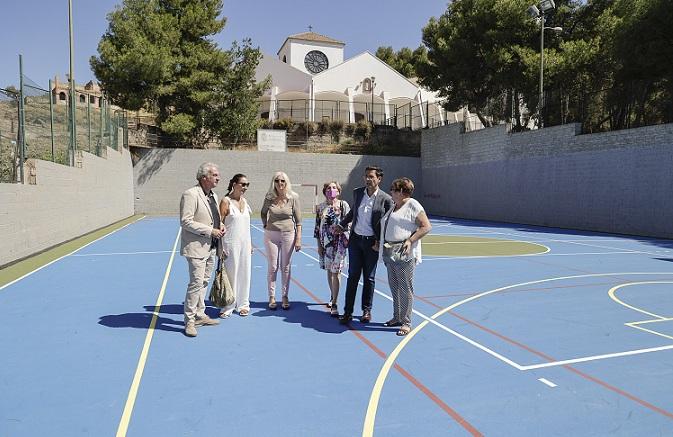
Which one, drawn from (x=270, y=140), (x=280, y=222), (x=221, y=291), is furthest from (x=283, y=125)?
(x=221, y=291)

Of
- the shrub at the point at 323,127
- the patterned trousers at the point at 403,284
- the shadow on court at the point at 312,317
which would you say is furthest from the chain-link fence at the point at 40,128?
the shrub at the point at 323,127

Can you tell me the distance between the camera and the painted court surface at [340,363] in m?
3.33

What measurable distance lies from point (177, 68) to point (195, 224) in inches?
968

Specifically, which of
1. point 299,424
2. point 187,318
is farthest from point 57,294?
point 299,424

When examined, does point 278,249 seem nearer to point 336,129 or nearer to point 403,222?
point 403,222

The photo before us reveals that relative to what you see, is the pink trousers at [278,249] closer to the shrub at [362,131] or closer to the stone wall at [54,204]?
the stone wall at [54,204]

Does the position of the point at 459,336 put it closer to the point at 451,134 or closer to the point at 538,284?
the point at 538,284

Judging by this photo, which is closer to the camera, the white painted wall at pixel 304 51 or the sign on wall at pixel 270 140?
the sign on wall at pixel 270 140

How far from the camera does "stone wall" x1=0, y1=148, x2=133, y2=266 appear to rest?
968cm

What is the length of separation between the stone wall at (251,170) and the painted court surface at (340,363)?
2014cm

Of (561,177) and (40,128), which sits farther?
(561,177)

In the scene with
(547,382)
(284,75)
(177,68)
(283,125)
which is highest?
(284,75)

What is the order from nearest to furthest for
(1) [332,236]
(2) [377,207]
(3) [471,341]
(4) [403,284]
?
(3) [471,341] → (4) [403,284] → (2) [377,207] → (1) [332,236]

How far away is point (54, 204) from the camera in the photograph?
40.5 ft
